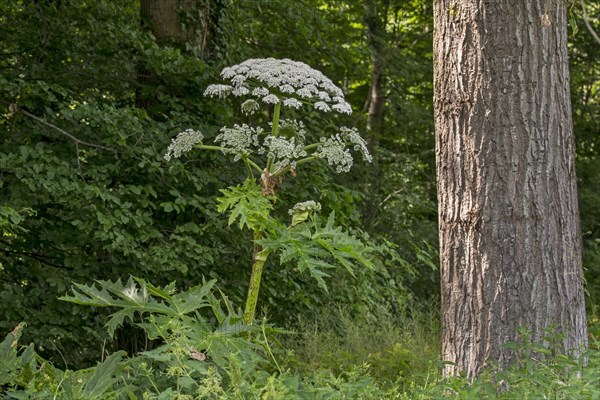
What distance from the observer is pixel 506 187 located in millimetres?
4766

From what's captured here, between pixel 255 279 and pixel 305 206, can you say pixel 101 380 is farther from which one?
pixel 305 206

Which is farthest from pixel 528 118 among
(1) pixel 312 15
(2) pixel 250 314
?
(1) pixel 312 15

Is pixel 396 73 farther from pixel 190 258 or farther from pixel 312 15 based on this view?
pixel 190 258

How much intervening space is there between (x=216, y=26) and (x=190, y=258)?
232cm

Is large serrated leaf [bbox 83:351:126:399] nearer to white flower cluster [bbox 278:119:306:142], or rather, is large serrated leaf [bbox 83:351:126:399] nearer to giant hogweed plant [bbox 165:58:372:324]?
giant hogweed plant [bbox 165:58:372:324]

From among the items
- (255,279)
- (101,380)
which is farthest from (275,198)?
(101,380)

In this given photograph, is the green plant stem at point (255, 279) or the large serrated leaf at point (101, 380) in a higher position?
the green plant stem at point (255, 279)

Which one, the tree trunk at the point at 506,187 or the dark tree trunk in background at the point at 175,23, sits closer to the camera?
the tree trunk at the point at 506,187

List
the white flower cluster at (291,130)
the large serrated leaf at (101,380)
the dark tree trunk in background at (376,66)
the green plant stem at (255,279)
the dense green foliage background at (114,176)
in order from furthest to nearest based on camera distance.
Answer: the dark tree trunk in background at (376,66) < the dense green foliage background at (114,176) < the white flower cluster at (291,130) < the green plant stem at (255,279) < the large serrated leaf at (101,380)

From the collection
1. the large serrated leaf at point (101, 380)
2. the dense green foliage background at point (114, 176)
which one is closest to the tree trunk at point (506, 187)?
the large serrated leaf at point (101, 380)

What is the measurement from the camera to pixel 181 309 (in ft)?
12.2

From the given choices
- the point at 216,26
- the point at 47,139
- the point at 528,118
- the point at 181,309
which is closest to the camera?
the point at 181,309

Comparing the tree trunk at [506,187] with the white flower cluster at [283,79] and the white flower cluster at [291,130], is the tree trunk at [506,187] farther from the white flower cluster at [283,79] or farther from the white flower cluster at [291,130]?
the white flower cluster at [291,130]

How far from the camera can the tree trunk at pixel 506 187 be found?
15.5 ft
